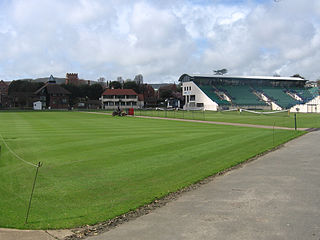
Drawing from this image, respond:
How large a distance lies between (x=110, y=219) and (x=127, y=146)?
10940 millimetres

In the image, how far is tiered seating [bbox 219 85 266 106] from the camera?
103750mm

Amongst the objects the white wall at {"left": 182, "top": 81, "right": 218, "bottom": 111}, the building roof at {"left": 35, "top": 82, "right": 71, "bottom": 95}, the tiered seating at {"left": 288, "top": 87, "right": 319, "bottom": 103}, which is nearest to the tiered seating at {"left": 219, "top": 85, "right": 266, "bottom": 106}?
the white wall at {"left": 182, "top": 81, "right": 218, "bottom": 111}

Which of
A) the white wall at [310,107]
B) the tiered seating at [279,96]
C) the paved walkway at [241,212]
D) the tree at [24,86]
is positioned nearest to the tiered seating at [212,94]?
the tiered seating at [279,96]

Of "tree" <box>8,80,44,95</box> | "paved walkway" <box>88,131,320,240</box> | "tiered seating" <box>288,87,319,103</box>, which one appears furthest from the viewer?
"tree" <box>8,80,44,95</box>

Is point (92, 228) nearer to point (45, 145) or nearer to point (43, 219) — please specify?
point (43, 219)

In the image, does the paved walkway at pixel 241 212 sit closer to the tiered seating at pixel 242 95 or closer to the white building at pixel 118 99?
the tiered seating at pixel 242 95

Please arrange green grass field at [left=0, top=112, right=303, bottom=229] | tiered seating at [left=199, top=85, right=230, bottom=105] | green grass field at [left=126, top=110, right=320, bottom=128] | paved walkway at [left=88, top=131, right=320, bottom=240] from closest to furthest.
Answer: paved walkway at [left=88, top=131, right=320, bottom=240] < green grass field at [left=0, top=112, right=303, bottom=229] < green grass field at [left=126, top=110, right=320, bottom=128] < tiered seating at [left=199, top=85, right=230, bottom=105]

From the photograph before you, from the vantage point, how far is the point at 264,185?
9.77 m

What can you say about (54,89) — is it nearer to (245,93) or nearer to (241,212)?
(245,93)

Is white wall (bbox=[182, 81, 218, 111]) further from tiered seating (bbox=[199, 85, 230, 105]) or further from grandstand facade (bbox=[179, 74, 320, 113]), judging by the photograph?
tiered seating (bbox=[199, 85, 230, 105])

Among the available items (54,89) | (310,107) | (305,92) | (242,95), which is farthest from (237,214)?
(54,89)

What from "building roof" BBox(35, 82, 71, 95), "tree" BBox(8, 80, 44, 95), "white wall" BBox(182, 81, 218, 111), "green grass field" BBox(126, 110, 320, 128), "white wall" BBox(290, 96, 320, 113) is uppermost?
"tree" BBox(8, 80, 44, 95)

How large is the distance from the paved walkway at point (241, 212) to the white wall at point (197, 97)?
87.8 meters

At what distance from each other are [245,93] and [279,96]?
1112 cm
